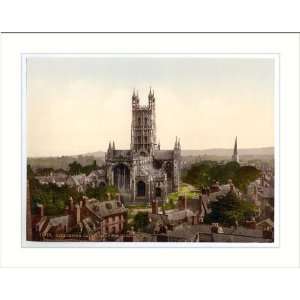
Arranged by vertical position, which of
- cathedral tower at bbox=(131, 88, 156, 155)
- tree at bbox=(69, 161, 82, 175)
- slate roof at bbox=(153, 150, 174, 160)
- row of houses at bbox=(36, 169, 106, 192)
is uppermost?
cathedral tower at bbox=(131, 88, 156, 155)

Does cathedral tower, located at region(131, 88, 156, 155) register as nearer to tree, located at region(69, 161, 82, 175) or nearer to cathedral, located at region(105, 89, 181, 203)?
cathedral, located at region(105, 89, 181, 203)

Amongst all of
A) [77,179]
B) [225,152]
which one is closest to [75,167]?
[77,179]

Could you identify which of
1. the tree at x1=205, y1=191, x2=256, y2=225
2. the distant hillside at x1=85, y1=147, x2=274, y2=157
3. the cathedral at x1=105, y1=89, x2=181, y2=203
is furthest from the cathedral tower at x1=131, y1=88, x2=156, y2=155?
the tree at x1=205, y1=191, x2=256, y2=225

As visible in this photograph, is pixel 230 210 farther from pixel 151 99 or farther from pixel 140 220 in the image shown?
pixel 151 99

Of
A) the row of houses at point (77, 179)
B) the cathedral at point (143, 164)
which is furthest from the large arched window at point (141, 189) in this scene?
the row of houses at point (77, 179)

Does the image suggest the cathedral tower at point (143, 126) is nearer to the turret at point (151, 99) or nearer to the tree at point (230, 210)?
the turret at point (151, 99)
